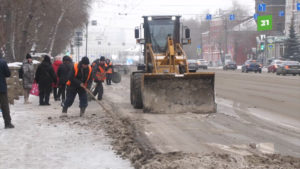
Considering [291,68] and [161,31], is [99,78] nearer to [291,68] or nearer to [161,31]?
[161,31]

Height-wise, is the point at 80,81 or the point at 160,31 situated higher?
the point at 160,31

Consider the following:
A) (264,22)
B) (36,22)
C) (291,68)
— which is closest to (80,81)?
(36,22)

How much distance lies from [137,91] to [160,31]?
2.66m

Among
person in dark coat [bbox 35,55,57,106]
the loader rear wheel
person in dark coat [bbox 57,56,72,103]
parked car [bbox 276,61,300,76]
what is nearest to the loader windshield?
the loader rear wheel

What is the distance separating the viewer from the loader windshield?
16.0 metres

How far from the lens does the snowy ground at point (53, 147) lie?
7008 mm

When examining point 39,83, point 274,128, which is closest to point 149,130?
point 274,128

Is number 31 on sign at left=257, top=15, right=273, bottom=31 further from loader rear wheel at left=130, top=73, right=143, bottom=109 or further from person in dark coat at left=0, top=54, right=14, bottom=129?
person in dark coat at left=0, top=54, right=14, bottom=129

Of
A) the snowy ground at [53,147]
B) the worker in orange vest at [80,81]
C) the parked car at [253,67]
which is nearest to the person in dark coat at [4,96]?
the snowy ground at [53,147]

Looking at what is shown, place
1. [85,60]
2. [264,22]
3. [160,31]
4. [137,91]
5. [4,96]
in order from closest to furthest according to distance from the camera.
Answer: [4,96] → [85,60] → [137,91] → [160,31] → [264,22]

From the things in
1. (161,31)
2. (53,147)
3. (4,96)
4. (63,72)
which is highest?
(161,31)

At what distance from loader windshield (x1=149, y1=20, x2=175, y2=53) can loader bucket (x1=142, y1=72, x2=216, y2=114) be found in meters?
3.05

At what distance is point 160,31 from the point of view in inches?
639

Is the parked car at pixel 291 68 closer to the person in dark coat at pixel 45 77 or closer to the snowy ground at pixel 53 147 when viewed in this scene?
the person in dark coat at pixel 45 77
